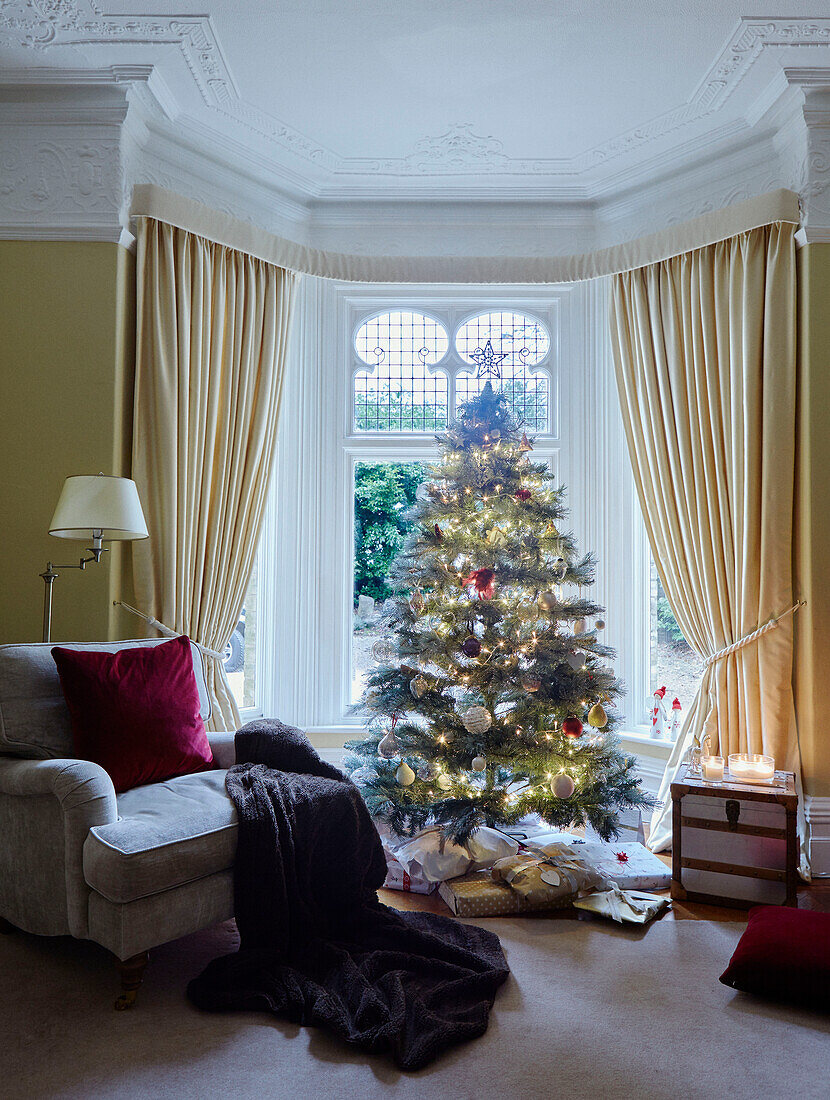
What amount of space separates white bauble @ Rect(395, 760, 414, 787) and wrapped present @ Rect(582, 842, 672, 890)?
80 cm

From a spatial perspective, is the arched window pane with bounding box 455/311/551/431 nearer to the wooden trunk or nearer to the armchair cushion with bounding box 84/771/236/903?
the wooden trunk

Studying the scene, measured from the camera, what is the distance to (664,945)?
2652 mm

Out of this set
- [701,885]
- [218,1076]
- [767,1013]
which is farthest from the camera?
[701,885]

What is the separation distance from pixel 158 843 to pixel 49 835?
39 centimetres

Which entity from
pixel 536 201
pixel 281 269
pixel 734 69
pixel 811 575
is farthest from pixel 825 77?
pixel 281 269

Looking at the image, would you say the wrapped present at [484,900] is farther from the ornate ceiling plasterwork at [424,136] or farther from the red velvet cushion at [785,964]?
the ornate ceiling plasterwork at [424,136]

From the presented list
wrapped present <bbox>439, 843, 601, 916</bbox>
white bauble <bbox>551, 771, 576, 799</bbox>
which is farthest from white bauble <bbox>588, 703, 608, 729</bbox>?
wrapped present <bbox>439, 843, 601, 916</bbox>

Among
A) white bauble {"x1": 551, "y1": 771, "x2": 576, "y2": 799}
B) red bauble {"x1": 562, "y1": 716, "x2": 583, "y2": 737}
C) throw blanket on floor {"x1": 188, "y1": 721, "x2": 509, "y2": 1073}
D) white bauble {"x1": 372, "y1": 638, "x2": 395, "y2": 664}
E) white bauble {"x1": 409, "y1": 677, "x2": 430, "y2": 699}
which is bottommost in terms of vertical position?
throw blanket on floor {"x1": 188, "y1": 721, "x2": 509, "y2": 1073}

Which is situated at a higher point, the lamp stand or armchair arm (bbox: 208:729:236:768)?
the lamp stand

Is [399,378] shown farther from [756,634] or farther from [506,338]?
[756,634]

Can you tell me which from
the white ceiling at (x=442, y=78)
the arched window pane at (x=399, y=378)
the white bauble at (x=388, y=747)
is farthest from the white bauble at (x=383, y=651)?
the white ceiling at (x=442, y=78)

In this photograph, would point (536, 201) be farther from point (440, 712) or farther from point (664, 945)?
point (664, 945)

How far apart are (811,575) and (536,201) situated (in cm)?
248

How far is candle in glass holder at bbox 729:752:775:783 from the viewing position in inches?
124
